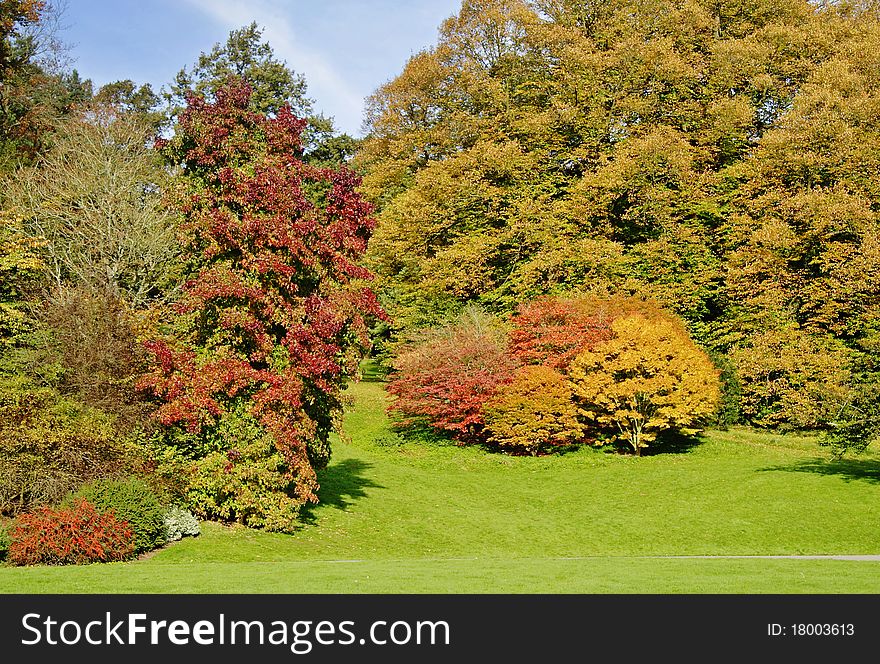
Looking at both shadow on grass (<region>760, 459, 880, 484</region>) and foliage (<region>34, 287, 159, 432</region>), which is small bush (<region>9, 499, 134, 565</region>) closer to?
foliage (<region>34, 287, 159, 432</region>)

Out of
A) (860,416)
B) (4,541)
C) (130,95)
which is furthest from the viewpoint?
(130,95)

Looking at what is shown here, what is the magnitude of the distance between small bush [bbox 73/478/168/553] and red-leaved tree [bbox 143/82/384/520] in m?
1.66

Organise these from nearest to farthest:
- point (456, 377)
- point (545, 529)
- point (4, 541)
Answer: point (4, 541) < point (545, 529) < point (456, 377)

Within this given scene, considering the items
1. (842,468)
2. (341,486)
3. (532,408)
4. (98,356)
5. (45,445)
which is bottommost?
(341,486)

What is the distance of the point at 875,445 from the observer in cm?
2748

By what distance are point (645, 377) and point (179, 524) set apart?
654 inches

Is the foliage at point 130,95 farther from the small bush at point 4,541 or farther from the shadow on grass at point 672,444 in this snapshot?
the small bush at point 4,541

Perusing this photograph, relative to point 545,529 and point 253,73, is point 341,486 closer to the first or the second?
point 545,529

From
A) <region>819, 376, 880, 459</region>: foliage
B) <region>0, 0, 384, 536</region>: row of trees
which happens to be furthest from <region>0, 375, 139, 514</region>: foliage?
<region>819, 376, 880, 459</region>: foliage

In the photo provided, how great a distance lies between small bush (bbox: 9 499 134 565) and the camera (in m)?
12.2

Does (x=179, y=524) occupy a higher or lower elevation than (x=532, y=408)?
lower


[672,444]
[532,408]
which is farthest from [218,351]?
[672,444]

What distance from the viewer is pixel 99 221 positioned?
24.0 m
